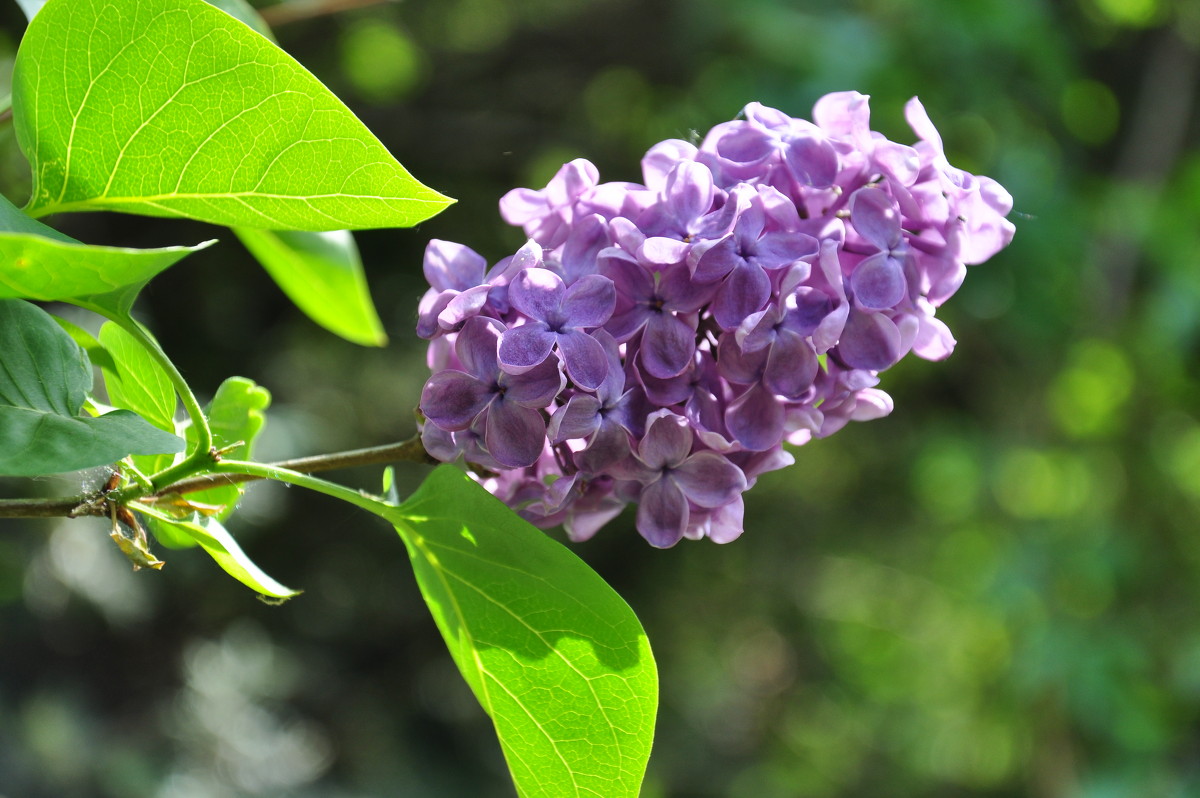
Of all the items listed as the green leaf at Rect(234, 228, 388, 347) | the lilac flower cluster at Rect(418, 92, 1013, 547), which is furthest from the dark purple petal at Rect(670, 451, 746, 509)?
the green leaf at Rect(234, 228, 388, 347)

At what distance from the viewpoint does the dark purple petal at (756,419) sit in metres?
0.43

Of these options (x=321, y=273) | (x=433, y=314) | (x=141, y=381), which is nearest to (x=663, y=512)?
(x=433, y=314)

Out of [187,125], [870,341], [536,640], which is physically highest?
[187,125]

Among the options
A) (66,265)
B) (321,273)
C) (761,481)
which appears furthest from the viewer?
(761,481)

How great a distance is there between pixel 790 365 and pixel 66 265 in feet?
0.85

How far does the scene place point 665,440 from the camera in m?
0.42

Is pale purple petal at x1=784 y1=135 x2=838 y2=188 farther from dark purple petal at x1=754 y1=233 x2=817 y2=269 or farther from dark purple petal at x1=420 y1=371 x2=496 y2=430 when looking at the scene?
dark purple petal at x1=420 y1=371 x2=496 y2=430

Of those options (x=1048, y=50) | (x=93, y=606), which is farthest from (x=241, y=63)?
(x=1048, y=50)

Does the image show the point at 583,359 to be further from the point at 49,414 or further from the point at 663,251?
the point at 49,414

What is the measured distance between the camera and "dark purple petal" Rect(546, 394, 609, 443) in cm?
41

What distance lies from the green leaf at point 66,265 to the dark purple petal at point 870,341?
0.83 feet

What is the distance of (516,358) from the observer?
1.31 ft

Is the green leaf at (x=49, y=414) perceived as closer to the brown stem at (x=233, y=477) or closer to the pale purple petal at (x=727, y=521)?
the brown stem at (x=233, y=477)

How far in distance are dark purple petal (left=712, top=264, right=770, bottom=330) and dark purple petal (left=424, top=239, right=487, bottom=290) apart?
0.11m
